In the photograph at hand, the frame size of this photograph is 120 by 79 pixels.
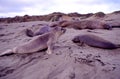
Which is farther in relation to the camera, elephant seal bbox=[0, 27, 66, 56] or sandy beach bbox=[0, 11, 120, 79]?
elephant seal bbox=[0, 27, 66, 56]

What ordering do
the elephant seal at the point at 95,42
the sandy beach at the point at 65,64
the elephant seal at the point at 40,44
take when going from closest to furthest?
the sandy beach at the point at 65,64
the elephant seal at the point at 95,42
the elephant seal at the point at 40,44

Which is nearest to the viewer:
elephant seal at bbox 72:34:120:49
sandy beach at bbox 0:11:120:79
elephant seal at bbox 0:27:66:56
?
sandy beach at bbox 0:11:120:79

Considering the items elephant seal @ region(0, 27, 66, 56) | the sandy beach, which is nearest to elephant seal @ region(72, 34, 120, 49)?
the sandy beach

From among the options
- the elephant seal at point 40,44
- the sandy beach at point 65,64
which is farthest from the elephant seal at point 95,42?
the elephant seal at point 40,44

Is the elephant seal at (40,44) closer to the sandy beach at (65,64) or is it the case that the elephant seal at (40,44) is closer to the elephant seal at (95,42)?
the sandy beach at (65,64)

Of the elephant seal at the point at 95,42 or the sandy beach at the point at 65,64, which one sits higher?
the elephant seal at the point at 95,42

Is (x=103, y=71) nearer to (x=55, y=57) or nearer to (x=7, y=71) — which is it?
(x=55, y=57)

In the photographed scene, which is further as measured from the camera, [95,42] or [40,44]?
[40,44]

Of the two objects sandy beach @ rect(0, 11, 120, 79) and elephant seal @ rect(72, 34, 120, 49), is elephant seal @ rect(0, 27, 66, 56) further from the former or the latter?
elephant seal @ rect(72, 34, 120, 49)

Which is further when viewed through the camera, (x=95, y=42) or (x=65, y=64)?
(x=95, y=42)

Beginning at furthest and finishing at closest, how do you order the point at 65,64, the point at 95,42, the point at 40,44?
the point at 40,44 < the point at 95,42 < the point at 65,64

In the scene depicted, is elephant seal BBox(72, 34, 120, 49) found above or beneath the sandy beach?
above

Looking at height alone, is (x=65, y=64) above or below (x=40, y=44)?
below

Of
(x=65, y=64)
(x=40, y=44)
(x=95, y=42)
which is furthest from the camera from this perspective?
(x=40, y=44)
